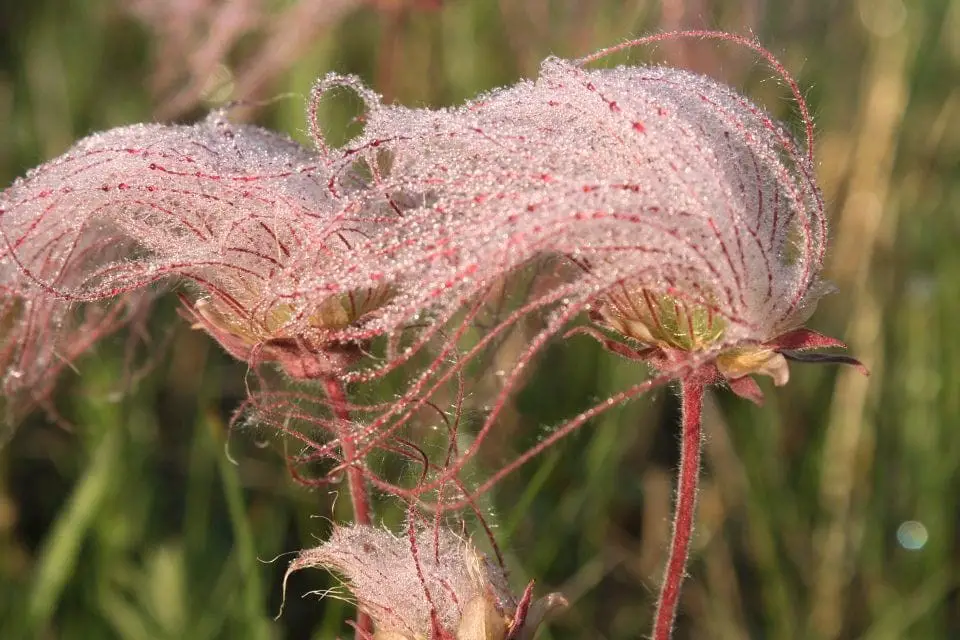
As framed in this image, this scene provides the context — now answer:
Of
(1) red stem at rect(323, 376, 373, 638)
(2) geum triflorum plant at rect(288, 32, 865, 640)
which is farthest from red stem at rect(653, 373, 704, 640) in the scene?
(1) red stem at rect(323, 376, 373, 638)

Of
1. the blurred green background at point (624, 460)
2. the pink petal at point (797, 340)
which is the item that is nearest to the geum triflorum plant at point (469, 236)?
the pink petal at point (797, 340)

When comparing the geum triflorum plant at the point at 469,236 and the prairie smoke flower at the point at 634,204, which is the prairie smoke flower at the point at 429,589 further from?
the prairie smoke flower at the point at 634,204

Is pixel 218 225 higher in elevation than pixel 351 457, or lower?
higher

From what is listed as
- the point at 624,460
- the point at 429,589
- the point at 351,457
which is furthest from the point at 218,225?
the point at 624,460

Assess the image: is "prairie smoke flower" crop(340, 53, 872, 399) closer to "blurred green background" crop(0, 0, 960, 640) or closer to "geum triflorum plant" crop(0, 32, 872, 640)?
"geum triflorum plant" crop(0, 32, 872, 640)

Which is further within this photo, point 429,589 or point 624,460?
point 624,460

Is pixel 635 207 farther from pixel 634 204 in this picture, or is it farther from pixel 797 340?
pixel 797 340
